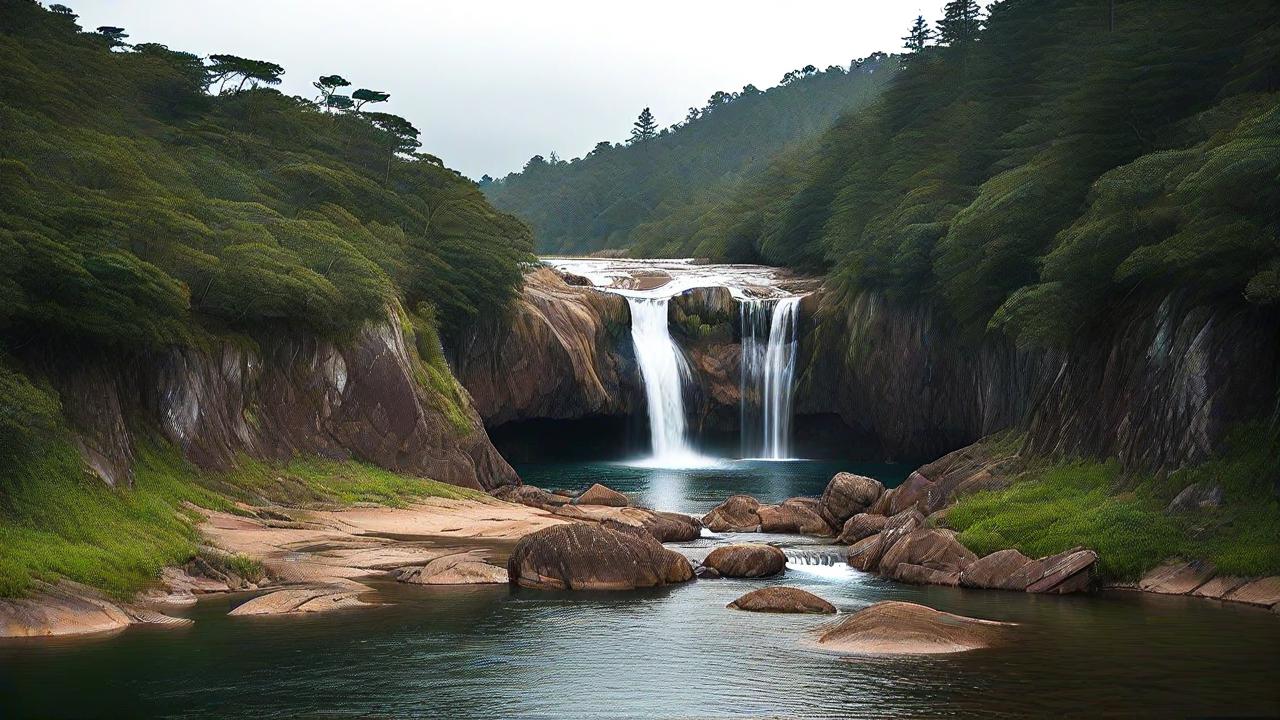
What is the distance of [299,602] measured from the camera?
24344 mm

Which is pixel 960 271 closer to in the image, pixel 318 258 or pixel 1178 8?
pixel 1178 8

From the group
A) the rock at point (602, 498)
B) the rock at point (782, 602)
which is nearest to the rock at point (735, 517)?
the rock at point (602, 498)

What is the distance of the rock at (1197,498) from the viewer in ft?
87.8

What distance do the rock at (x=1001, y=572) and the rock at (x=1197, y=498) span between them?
3016mm

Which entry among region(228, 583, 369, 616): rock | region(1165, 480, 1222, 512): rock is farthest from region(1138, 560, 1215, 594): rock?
region(228, 583, 369, 616): rock

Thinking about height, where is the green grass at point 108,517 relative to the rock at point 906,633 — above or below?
above

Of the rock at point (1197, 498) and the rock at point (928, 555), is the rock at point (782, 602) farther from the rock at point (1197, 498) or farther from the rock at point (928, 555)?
the rock at point (1197, 498)

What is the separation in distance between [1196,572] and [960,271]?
2668 cm

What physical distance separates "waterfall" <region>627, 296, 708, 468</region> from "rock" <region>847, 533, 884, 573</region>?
3870cm

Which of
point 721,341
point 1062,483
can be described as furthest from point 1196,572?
point 721,341

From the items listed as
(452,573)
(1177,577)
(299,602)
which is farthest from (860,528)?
(299,602)

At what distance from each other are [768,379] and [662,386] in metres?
5.70

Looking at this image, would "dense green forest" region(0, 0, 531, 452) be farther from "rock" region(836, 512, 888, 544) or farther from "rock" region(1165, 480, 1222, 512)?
"rock" region(1165, 480, 1222, 512)

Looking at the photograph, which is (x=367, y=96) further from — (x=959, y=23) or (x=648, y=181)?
(x=648, y=181)
